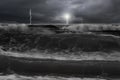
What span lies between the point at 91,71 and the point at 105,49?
2714 mm

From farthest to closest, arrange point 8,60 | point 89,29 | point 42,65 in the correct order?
point 89,29
point 8,60
point 42,65

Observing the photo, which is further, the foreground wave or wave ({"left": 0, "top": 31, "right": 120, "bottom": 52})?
wave ({"left": 0, "top": 31, "right": 120, "bottom": 52})

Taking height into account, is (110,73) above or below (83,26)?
below

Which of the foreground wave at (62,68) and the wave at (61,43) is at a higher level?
the wave at (61,43)

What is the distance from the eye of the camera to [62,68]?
5613 millimetres

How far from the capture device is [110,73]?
529 centimetres

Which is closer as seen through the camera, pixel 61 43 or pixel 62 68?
pixel 62 68

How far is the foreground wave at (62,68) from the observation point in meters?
5.34

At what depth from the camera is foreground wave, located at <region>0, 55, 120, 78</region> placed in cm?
534

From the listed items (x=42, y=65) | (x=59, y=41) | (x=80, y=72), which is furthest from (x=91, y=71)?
(x=59, y=41)

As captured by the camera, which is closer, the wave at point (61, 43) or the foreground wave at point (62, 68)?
the foreground wave at point (62, 68)

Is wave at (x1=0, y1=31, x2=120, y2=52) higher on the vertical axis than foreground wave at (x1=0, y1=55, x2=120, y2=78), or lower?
higher

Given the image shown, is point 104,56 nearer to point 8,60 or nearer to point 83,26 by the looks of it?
point 8,60

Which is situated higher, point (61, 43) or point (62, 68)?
point (61, 43)
